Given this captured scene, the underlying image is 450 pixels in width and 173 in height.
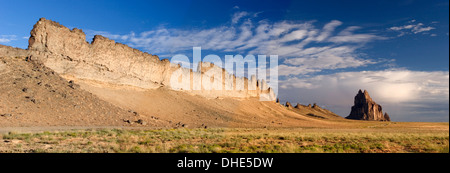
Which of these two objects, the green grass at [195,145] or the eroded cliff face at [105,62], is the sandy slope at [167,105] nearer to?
the eroded cliff face at [105,62]

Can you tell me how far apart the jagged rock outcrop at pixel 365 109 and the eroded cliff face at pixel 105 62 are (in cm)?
8330

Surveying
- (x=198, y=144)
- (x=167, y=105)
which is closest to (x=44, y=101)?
(x=167, y=105)

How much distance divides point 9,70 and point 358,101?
423ft

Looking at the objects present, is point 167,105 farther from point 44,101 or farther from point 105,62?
point 44,101

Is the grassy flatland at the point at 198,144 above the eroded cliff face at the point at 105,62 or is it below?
below

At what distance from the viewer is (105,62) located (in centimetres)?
4206

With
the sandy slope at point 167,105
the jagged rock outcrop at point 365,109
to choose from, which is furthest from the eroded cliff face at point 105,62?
the jagged rock outcrop at point 365,109

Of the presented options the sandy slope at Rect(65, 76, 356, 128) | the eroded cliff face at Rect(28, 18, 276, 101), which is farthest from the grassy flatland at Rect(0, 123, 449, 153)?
the eroded cliff face at Rect(28, 18, 276, 101)

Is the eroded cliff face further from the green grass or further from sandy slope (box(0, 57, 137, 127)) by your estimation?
the green grass

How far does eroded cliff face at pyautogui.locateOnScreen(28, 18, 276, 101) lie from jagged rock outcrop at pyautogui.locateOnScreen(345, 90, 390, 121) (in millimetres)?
83300

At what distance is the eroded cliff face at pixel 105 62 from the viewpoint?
116 feet

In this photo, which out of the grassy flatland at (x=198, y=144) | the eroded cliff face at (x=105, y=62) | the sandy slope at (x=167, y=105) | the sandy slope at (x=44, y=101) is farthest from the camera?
the sandy slope at (x=167, y=105)
